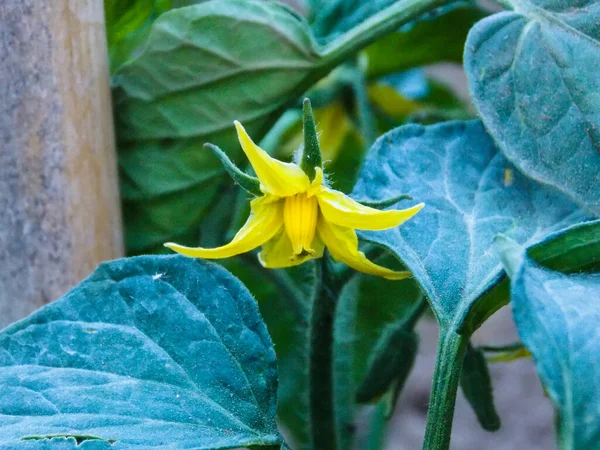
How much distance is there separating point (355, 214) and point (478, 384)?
0.22 m

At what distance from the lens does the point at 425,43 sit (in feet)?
2.78

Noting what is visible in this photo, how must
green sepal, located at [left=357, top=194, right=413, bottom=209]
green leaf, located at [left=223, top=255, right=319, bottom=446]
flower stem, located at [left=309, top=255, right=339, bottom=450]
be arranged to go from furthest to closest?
green leaf, located at [left=223, top=255, right=319, bottom=446] < flower stem, located at [left=309, top=255, right=339, bottom=450] < green sepal, located at [left=357, top=194, right=413, bottom=209]

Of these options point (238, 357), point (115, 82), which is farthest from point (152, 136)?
point (238, 357)

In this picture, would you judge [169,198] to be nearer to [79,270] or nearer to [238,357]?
[79,270]

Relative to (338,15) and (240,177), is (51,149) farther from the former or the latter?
(338,15)

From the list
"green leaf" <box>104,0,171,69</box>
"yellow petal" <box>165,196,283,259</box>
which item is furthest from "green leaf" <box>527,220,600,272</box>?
"green leaf" <box>104,0,171,69</box>

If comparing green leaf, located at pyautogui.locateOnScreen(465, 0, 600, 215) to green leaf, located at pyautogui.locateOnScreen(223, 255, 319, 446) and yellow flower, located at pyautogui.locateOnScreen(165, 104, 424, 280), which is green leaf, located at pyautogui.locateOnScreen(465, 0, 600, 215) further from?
green leaf, located at pyautogui.locateOnScreen(223, 255, 319, 446)

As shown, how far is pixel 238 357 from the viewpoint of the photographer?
46 centimetres

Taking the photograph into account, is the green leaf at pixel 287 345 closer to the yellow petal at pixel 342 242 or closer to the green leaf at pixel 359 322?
the green leaf at pixel 359 322

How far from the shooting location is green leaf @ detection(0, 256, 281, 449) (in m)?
0.40

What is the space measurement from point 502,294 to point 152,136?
32 cm

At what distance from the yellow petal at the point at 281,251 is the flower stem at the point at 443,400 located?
100 millimetres

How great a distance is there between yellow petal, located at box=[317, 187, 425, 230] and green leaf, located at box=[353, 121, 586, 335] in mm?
64

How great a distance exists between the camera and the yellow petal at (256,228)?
1.39 feet
